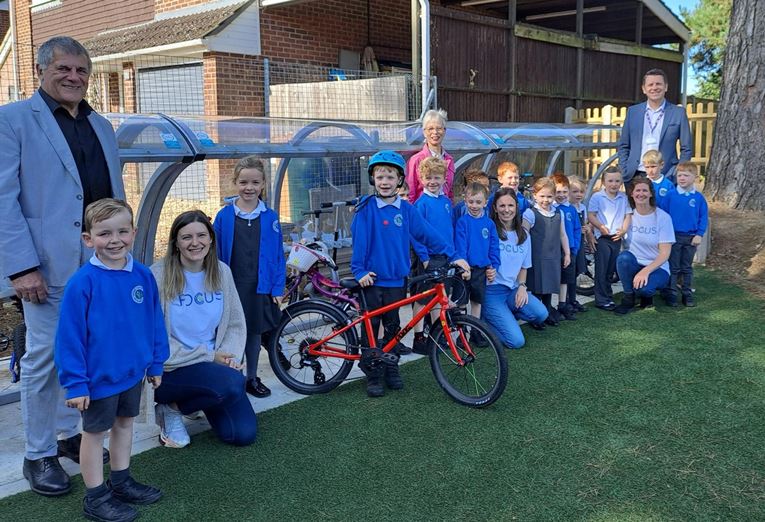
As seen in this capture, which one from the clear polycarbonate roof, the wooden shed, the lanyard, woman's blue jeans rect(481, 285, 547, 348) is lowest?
woman's blue jeans rect(481, 285, 547, 348)

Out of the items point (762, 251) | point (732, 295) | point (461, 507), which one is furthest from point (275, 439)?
point (762, 251)

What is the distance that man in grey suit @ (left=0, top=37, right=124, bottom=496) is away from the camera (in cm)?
313

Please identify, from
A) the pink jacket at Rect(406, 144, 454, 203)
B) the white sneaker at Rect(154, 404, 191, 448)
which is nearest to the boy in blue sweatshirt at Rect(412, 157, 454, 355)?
the pink jacket at Rect(406, 144, 454, 203)

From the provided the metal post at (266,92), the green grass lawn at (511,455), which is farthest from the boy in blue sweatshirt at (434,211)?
the metal post at (266,92)

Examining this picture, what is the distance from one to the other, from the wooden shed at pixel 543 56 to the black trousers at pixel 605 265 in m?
5.61

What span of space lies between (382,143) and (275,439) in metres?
3.40

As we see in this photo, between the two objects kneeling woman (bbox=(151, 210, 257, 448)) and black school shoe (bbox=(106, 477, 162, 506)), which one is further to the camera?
kneeling woman (bbox=(151, 210, 257, 448))

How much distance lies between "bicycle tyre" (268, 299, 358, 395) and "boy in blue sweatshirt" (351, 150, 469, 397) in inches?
7.6

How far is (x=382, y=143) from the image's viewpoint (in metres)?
6.50

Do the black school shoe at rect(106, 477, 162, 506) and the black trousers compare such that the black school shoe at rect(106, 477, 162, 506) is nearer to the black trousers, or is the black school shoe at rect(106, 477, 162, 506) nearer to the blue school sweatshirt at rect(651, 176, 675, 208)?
the black trousers

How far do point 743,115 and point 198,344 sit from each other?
820 cm

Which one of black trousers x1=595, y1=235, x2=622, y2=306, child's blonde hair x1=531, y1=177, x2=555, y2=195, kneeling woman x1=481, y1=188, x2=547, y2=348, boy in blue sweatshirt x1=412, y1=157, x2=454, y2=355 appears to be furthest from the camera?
black trousers x1=595, y1=235, x2=622, y2=306

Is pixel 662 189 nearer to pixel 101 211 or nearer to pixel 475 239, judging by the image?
pixel 475 239

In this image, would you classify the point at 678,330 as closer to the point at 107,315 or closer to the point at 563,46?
the point at 107,315
